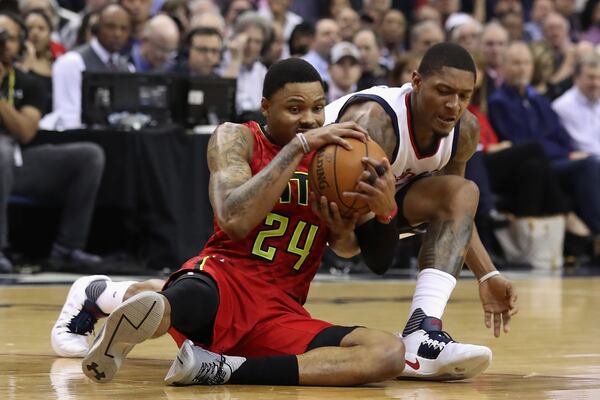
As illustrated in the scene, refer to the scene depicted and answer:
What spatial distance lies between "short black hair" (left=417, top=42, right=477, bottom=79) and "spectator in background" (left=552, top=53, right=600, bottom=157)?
22.6ft

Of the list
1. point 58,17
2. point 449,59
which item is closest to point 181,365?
point 449,59

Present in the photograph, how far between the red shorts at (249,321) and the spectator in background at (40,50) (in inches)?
216

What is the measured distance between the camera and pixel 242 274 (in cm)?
409

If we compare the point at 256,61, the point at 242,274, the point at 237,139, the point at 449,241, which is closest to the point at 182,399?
the point at 242,274

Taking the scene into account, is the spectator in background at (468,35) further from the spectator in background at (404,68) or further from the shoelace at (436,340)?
the shoelace at (436,340)

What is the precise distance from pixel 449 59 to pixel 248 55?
19.3ft

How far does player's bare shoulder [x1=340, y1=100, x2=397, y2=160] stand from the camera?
4539mm

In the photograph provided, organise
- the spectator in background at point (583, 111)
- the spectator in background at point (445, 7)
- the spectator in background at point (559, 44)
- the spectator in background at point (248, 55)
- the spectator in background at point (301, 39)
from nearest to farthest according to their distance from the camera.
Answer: the spectator in background at point (248, 55) < the spectator in background at point (583, 111) < the spectator in background at point (301, 39) < the spectator in background at point (559, 44) < the spectator in background at point (445, 7)

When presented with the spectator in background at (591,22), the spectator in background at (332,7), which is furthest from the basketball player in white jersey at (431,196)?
the spectator in background at (591,22)

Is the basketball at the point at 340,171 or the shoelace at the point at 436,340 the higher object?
the basketball at the point at 340,171

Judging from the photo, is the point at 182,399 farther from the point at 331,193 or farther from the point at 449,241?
the point at 449,241

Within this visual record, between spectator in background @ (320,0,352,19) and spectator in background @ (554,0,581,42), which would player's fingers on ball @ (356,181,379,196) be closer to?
spectator in background @ (320,0,352,19)

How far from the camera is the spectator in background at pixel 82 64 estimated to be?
357 inches

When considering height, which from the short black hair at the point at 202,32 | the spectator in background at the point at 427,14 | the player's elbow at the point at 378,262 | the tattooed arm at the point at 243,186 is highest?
the spectator in background at the point at 427,14
